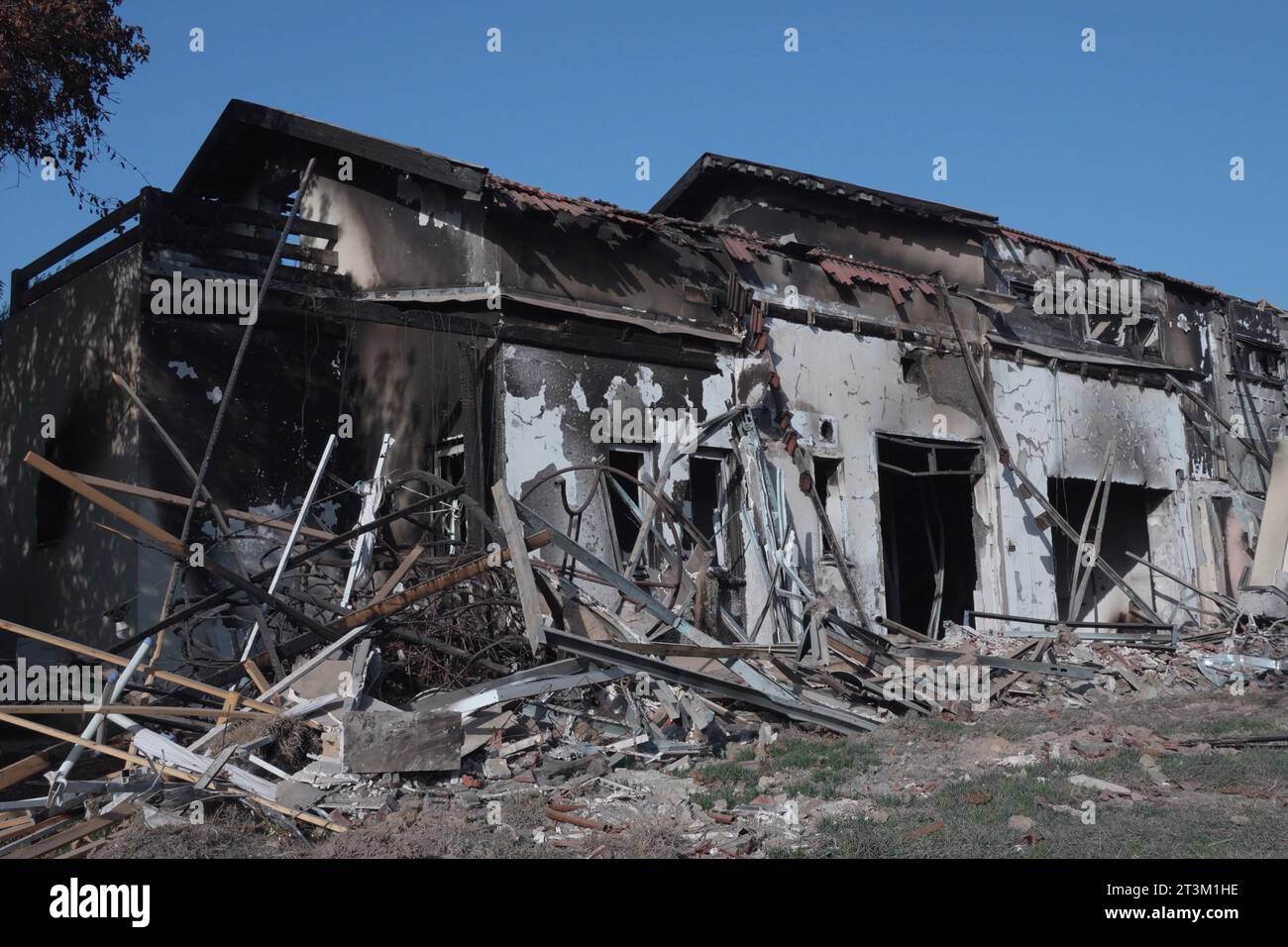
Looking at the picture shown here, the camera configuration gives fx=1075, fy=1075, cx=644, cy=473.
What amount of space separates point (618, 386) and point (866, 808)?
668 cm

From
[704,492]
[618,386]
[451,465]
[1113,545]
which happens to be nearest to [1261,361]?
[1113,545]

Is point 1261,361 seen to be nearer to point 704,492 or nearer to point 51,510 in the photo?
point 704,492

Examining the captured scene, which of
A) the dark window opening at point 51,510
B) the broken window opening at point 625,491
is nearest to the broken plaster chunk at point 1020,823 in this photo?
the broken window opening at point 625,491

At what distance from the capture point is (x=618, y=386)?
1212 centimetres

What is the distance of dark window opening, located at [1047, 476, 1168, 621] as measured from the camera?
17375mm

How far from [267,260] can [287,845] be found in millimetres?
7802

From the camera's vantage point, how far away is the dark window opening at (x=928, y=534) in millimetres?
15367

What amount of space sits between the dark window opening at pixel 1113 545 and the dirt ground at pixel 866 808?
933cm

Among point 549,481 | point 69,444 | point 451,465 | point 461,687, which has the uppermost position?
point 69,444

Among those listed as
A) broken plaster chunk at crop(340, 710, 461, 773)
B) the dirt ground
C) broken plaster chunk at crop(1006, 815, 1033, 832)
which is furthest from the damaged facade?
broken plaster chunk at crop(1006, 815, 1033, 832)

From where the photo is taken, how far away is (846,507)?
13.7 meters

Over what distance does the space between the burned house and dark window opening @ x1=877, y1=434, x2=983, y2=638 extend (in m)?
0.08

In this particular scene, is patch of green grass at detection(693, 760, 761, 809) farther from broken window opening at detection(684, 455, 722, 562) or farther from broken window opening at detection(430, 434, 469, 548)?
broken window opening at detection(684, 455, 722, 562)
